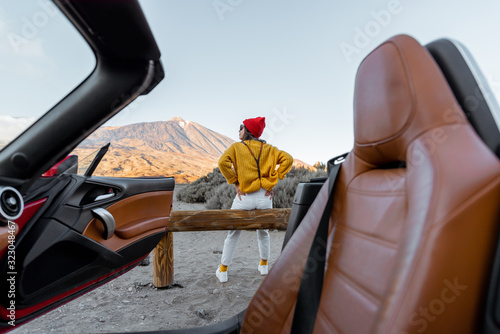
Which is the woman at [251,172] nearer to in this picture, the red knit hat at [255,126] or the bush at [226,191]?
the red knit hat at [255,126]

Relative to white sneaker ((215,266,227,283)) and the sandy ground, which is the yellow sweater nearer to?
white sneaker ((215,266,227,283))

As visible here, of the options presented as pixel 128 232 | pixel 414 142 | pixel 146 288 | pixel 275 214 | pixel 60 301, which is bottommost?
pixel 146 288

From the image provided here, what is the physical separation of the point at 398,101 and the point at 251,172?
2.57 m

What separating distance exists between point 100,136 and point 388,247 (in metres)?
0.87

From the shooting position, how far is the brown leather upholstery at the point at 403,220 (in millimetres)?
516

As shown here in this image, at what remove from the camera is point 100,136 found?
2.97 ft

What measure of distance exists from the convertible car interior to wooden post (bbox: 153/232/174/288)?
175 cm

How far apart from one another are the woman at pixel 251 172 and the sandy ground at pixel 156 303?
27 centimetres

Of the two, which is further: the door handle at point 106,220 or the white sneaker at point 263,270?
the white sneaker at point 263,270

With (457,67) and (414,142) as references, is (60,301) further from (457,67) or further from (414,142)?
(457,67)

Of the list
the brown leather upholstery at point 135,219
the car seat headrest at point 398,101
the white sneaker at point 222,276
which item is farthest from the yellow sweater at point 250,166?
the car seat headrest at point 398,101

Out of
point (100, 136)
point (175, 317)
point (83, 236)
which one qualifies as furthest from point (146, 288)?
point (100, 136)

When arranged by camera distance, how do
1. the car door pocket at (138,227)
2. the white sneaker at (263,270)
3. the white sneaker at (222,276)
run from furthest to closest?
1. the white sneaker at (263,270)
2. the white sneaker at (222,276)
3. the car door pocket at (138,227)

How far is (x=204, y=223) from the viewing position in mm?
2900
